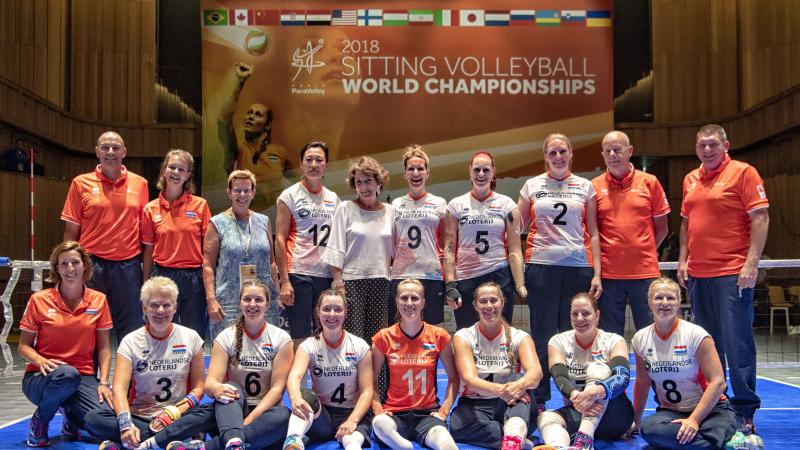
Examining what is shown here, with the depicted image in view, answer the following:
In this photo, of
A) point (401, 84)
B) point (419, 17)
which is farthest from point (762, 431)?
point (419, 17)

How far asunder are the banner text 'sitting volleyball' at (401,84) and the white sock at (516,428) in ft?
32.5

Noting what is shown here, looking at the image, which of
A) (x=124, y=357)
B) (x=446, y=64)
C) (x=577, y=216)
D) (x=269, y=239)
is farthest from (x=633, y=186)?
(x=446, y=64)

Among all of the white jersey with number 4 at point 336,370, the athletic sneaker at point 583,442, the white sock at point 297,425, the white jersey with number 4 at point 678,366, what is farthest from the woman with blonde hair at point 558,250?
the white sock at point 297,425

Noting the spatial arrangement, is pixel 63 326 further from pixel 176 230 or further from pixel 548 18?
pixel 548 18

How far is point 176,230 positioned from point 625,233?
3.26 m

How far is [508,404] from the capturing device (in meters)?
4.65

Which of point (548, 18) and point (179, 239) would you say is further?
point (548, 18)

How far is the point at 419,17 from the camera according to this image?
46.5ft

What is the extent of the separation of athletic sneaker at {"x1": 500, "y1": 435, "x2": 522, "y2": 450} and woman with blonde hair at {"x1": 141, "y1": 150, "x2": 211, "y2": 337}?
8.17 feet

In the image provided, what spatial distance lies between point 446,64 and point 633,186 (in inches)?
362

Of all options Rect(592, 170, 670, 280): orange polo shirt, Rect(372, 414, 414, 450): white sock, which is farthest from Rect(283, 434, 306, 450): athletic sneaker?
Rect(592, 170, 670, 280): orange polo shirt

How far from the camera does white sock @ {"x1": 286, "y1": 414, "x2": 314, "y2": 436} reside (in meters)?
4.44

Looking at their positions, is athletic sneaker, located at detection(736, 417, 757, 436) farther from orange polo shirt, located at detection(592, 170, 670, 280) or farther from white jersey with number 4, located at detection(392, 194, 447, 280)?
white jersey with number 4, located at detection(392, 194, 447, 280)

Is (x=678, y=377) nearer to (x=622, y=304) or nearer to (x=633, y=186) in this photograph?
(x=622, y=304)
